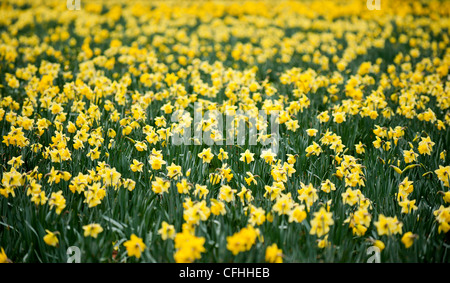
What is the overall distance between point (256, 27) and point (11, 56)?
17.5 feet

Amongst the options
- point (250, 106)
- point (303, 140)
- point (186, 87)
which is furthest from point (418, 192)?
point (186, 87)

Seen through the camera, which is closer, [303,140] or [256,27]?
[303,140]

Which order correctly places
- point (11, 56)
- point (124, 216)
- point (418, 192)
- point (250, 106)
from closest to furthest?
point (124, 216) < point (418, 192) < point (250, 106) < point (11, 56)

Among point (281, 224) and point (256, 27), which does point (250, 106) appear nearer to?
point (281, 224)

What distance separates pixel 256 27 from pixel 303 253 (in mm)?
7618

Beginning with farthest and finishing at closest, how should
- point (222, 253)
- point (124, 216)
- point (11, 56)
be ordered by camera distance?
1. point (11, 56)
2. point (124, 216)
3. point (222, 253)

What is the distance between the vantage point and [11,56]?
5.39 m

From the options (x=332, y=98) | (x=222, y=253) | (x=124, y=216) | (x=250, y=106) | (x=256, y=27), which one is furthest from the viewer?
(x=256, y=27)

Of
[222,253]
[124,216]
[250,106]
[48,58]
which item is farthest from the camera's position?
[48,58]

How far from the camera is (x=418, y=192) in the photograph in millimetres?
2598
